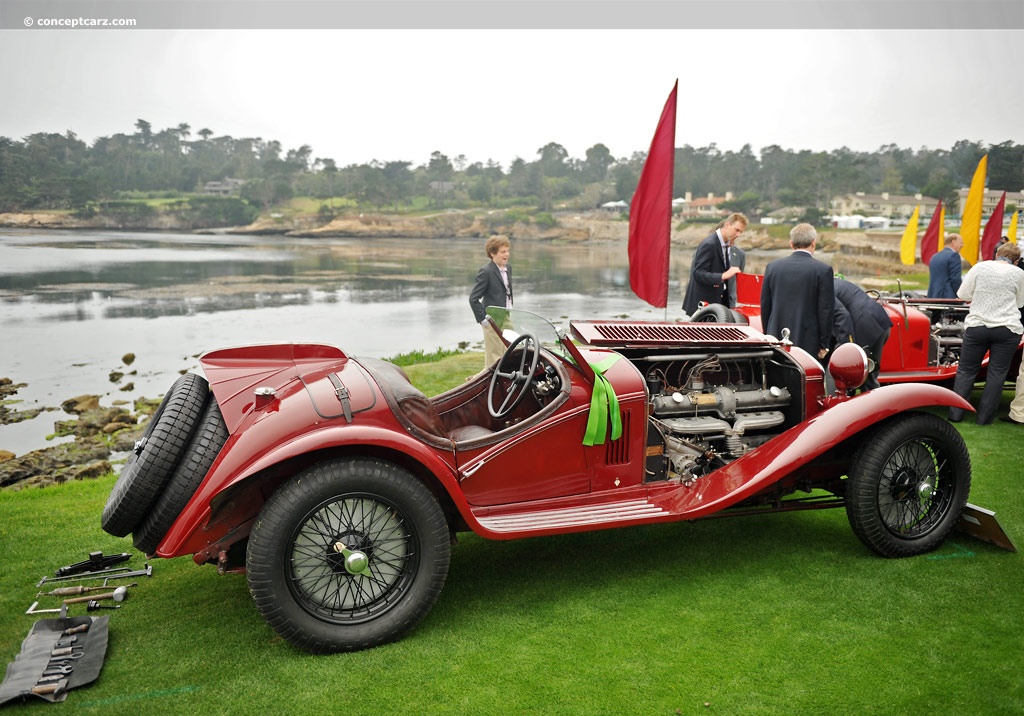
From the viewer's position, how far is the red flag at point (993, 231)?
14609mm

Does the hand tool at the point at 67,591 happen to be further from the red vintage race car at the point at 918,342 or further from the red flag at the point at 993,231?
the red flag at the point at 993,231

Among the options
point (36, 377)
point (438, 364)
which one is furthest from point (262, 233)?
point (438, 364)

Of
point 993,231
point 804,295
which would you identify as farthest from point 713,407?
point 993,231

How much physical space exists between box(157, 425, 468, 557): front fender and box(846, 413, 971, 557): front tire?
7.71 ft

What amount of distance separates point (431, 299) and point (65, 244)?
64.3ft

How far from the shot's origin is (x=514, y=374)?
3938 millimetres

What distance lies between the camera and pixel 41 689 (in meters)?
2.69

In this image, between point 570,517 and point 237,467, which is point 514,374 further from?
point 237,467

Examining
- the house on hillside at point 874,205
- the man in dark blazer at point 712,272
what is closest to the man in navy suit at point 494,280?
the man in dark blazer at point 712,272

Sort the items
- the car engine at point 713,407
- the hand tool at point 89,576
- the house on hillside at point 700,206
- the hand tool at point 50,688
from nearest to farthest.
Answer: the hand tool at point 50,688, the hand tool at point 89,576, the car engine at point 713,407, the house on hillside at point 700,206

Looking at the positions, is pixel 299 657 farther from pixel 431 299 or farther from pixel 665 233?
pixel 431 299

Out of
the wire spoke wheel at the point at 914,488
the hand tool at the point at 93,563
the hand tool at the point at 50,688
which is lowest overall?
the hand tool at the point at 93,563

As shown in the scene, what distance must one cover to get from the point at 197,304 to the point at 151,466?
911 inches

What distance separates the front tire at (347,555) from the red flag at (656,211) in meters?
3.86
